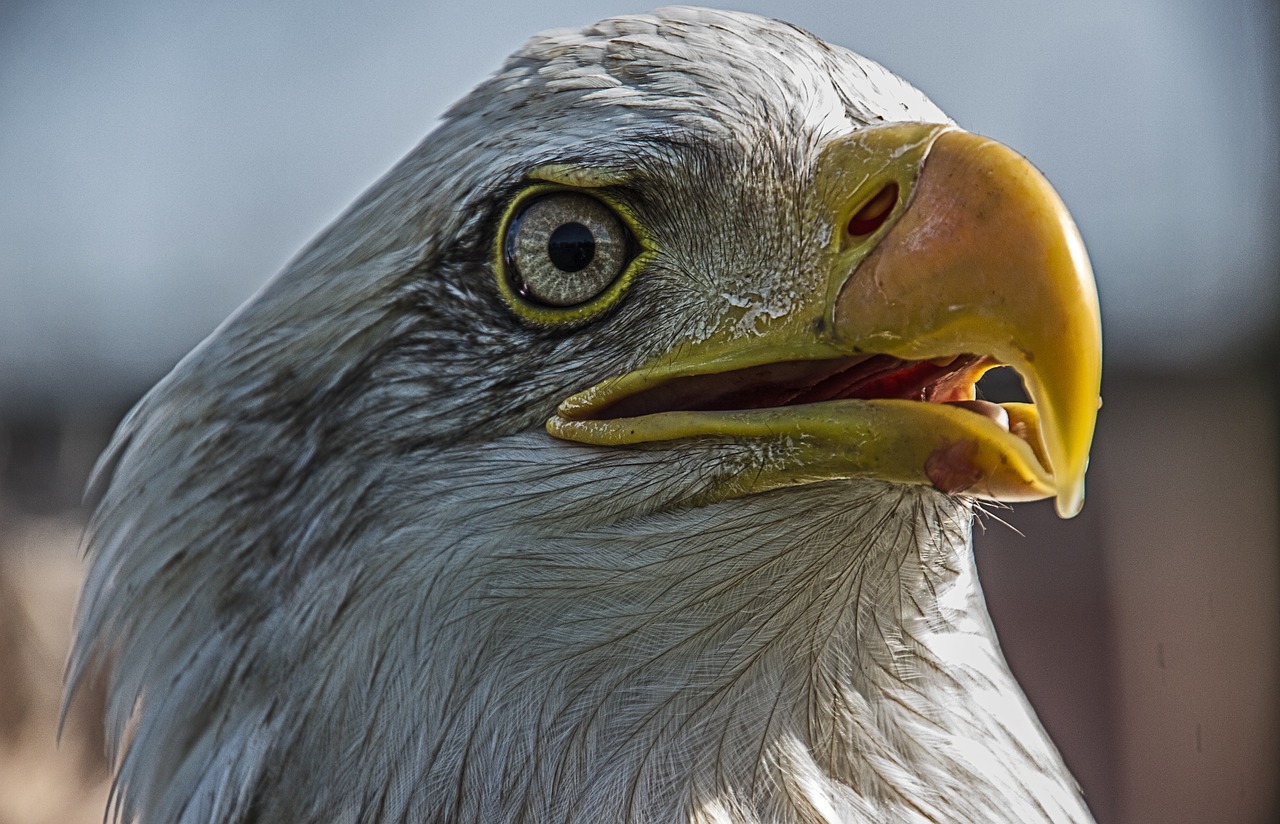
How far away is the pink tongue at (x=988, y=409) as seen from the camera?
1288mm

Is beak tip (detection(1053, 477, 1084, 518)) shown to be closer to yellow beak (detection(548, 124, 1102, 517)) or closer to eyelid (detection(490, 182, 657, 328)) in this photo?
yellow beak (detection(548, 124, 1102, 517))

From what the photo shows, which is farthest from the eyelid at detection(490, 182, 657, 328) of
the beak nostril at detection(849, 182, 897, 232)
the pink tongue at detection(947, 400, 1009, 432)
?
the pink tongue at detection(947, 400, 1009, 432)

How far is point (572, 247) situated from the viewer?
4.97 feet

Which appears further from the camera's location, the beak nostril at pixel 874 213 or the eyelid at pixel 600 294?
the eyelid at pixel 600 294

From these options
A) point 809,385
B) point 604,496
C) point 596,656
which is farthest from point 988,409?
point 596,656

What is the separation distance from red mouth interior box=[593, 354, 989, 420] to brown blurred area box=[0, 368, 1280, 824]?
2.92m

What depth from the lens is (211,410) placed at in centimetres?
171

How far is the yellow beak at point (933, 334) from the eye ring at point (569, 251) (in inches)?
5.3

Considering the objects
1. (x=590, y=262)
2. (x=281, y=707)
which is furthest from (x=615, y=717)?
(x=590, y=262)

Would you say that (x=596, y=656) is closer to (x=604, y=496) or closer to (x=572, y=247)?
(x=604, y=496)

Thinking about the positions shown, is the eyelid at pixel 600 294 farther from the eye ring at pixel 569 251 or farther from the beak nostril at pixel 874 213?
the beak nostril at pixel 874 213

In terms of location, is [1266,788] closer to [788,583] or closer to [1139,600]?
[1139,600]

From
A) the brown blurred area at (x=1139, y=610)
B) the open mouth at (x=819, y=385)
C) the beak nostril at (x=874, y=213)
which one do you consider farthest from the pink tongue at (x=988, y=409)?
the brown blurred area at (x=1139, y=610)

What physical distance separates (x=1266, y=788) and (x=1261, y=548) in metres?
0.92
